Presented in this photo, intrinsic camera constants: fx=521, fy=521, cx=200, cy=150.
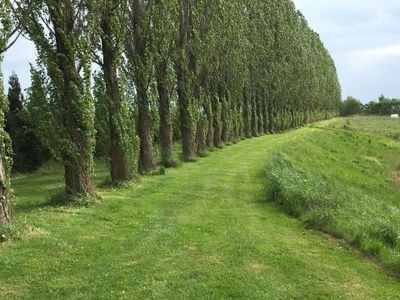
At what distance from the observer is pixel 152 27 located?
17.5 m

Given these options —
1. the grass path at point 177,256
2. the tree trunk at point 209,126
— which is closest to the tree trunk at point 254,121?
the tree trunk at point 209,126

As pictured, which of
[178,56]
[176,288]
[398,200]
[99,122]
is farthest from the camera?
[178,56]

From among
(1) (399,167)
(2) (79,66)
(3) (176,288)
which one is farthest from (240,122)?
(3) (176,288)

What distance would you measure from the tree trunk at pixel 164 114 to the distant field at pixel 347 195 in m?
4.29

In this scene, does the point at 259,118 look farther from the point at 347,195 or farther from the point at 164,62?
the point at 347,195

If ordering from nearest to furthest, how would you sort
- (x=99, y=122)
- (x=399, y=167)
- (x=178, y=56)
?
(x=99, y=122), (x=178, y=56), (x=399, y=167)

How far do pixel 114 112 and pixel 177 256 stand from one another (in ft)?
24.9

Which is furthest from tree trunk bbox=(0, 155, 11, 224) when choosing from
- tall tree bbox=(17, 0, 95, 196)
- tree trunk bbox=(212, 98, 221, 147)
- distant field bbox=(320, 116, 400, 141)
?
distant field bbox=(320, 116, 400, 141)

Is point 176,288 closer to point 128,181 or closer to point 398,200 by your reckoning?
point 128,181

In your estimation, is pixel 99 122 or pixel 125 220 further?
pixel 99 122

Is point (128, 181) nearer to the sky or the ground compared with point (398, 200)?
nearer to the sky

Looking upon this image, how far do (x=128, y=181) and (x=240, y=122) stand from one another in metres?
23.8

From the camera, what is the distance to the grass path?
636cm

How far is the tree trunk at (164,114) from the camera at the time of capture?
20.0 m
